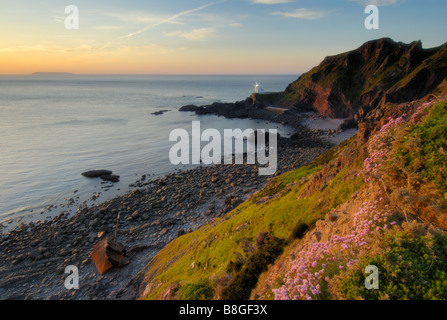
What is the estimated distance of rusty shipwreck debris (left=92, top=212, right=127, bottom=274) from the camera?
58.4ft

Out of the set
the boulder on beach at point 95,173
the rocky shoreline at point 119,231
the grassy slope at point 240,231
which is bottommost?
the rocky shoreline at point 119,231

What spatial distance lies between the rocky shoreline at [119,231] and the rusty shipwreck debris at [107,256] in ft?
1.73

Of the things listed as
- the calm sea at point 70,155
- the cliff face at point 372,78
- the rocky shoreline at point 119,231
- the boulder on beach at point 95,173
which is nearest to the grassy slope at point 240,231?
the rocky shoreline at point 119,231

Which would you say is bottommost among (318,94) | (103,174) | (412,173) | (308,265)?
(103,174)

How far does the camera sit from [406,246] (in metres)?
5.71

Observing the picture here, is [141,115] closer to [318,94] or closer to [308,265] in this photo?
[318,94]

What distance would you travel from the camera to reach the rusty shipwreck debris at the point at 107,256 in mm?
17797

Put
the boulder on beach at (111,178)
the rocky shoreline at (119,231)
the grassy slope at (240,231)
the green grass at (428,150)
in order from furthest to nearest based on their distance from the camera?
the boulder on beach at (111,178) → the rocky shoreline at (119,231) → the grassy slope at (240,231) → the green grass at (428,150)

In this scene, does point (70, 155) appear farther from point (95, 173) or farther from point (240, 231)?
point (240, 231)

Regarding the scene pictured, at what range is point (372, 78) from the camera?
7906 cm

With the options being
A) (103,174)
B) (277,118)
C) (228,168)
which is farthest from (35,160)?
(277,118)

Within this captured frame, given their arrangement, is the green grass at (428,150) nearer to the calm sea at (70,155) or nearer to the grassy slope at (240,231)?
the grassy slope at (240,231)

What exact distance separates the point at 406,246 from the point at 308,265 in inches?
86.5

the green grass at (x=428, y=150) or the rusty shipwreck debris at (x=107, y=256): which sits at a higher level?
the green grass at (x=428, y=150)
